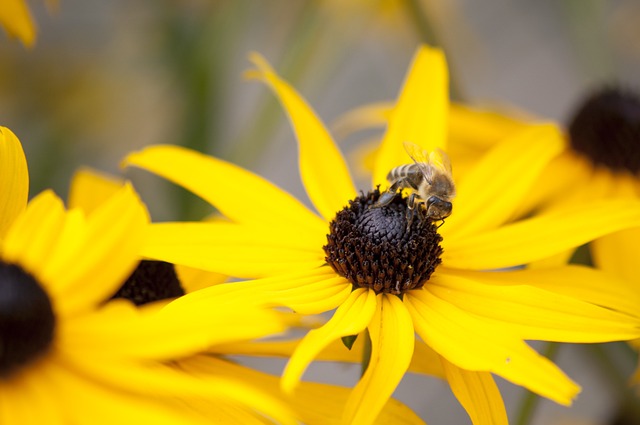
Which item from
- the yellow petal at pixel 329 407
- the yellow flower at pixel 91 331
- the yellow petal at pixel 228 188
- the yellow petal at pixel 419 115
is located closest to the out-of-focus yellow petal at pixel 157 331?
the yellow flower at pixel 91 331

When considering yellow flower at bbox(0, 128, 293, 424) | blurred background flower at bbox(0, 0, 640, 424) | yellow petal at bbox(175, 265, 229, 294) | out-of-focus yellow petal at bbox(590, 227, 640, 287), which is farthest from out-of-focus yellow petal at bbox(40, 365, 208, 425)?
blurred background flower at bbox(0, 0, 640, 424)

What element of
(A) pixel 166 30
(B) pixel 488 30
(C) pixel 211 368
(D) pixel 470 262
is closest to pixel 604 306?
(D) pixel 470 262

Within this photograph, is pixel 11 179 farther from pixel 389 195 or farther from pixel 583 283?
pixel 583 283

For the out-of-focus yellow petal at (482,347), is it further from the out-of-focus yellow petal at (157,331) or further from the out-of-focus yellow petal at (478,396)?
the out-of-focus yellow petal at (157,331)

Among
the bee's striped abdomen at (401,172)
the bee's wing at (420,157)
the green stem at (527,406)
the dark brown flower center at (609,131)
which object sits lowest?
the green stem at (527,406)

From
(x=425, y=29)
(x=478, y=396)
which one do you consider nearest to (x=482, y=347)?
(x=478, y=396)
